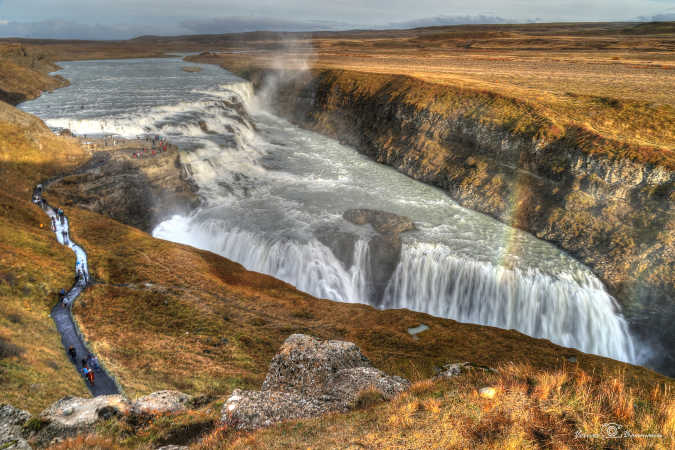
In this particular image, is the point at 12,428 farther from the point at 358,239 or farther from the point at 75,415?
the point at 358,239

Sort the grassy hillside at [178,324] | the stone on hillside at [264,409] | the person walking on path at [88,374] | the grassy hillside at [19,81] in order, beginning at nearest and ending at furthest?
the stone on hillside at [264,409] → the person walking on path at [88,374] → the grassy hillside at [178,324] → the grassy hillside at [19,81]

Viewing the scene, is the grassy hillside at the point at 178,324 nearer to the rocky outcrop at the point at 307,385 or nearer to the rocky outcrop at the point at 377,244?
the rocky outcrop at the point at 307,385

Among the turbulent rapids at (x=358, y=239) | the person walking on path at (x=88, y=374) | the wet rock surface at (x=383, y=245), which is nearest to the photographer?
the person walking on path at (x=88, y=374)

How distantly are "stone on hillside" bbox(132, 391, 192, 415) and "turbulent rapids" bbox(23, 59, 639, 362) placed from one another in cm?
1556

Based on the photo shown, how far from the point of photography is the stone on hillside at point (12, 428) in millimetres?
7391


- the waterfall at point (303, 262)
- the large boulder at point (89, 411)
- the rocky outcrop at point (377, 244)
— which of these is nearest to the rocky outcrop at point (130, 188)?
the waterfall at point (303, 262)

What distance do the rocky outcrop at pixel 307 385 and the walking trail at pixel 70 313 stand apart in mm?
7005

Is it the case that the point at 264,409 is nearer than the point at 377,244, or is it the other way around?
the point at 264,409

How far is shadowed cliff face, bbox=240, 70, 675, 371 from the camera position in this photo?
2370 centimetres

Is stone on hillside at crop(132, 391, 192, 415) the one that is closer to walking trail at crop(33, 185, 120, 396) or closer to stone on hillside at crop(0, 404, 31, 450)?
stone on hillside at crop(0, 404, 31, 450)

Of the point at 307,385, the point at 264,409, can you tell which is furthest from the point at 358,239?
the point at 264,409

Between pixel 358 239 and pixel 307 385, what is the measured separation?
17.9 m

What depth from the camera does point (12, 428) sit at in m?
8.07

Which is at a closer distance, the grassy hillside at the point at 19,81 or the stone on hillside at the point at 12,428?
the stone on hillside at the point at 12,428
